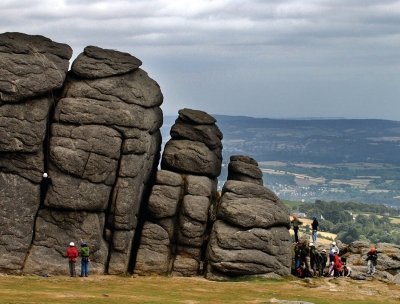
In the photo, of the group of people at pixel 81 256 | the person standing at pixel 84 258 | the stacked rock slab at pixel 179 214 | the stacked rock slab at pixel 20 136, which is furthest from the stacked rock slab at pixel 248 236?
the stacked rock slab at pixel 20 136

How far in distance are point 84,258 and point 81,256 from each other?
84cm

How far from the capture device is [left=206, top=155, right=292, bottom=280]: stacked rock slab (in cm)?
7269

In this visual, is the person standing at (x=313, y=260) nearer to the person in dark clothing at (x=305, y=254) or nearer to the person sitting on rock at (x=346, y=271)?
the person in dark clothing at (x=305, y=254)

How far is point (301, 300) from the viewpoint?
59.8 meters

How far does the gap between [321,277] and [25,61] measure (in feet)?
110

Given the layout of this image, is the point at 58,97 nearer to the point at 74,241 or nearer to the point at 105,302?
the point at 74,241

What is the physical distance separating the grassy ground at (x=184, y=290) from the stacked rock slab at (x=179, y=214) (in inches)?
92.0

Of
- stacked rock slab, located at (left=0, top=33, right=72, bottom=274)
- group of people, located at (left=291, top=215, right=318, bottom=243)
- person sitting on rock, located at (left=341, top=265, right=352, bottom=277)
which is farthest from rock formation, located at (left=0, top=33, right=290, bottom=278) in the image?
person sitting on rock, located at (left=341, top=265, right=352, bottom=277)

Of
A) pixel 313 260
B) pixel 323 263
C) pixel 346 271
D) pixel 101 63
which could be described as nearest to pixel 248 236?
pixel 313 260

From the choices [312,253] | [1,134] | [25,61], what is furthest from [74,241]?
[312,253]

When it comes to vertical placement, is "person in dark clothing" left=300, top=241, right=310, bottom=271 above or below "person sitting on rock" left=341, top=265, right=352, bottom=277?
above

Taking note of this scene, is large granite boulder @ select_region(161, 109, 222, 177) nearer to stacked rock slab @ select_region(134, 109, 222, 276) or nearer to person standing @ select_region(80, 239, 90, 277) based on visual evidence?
stacked rock slab @ select_region(134, 109, 222, 276)

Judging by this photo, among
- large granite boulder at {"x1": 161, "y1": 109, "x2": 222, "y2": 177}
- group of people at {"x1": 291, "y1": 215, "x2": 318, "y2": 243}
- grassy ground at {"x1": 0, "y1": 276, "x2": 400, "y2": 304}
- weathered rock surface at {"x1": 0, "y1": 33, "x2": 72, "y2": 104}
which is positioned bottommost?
grassy ground at {"x1": 0, "y1": 276, "x2": 400, "y2": 304}

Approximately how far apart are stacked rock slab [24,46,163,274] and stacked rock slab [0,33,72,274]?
1222mm
